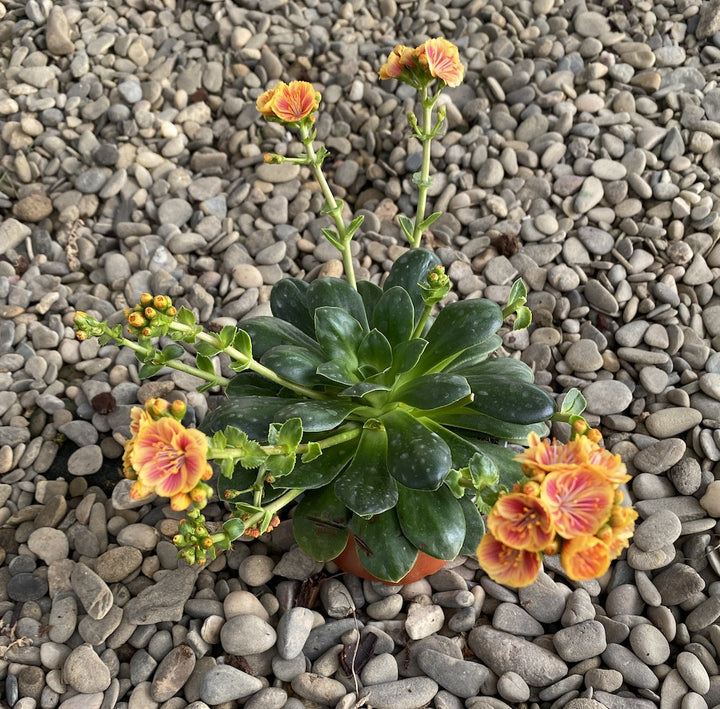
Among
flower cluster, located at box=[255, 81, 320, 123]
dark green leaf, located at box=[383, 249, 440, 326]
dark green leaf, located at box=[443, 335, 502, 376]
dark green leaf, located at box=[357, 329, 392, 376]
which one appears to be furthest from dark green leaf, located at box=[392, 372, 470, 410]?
flower cluster, located at box=[255, 81, 320, 123]

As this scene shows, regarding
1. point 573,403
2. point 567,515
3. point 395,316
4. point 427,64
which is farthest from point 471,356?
point 567,515

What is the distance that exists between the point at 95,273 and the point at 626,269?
1.95 meters

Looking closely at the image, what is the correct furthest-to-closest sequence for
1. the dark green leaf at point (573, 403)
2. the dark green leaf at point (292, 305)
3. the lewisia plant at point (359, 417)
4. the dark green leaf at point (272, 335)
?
1. the dark green leaf at point (292, 305)
2. the dark green leaf at point (272, 335)
3. the dark green leaf at point (573, 403)
4. the lewisia plant at point (359, 417)

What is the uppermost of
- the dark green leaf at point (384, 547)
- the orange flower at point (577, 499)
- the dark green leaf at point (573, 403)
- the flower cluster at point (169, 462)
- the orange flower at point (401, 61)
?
the orange flower at point (401, 61)

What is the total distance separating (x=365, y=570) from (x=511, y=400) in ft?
2.01

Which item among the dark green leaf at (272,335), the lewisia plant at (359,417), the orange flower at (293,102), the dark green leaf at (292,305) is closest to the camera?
the lewisia plant at (359,417)

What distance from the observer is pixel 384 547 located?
158 centimetres

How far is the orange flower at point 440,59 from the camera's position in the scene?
1.67 metres

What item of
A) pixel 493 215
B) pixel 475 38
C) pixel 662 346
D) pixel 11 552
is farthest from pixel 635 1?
pixel 11 552

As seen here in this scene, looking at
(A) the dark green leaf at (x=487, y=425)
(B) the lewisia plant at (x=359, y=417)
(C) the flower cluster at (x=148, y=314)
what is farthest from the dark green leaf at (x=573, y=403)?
(C) the flower cluster at (x=148, y=314)

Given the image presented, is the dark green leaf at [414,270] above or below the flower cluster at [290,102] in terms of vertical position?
below

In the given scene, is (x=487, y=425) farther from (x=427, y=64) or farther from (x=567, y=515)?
(x=427, y=64)

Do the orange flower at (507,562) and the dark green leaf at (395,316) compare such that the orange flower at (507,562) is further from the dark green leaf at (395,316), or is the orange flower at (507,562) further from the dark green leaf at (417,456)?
the dark green leaf at (395,316)

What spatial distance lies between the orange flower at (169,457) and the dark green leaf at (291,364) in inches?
20.9
